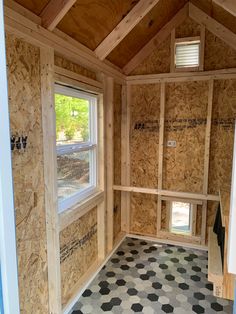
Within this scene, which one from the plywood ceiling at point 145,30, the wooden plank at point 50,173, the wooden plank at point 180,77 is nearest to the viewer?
the wooden plank at point 50,173

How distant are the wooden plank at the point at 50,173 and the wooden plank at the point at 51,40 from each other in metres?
0.10

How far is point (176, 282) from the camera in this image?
2.74 m

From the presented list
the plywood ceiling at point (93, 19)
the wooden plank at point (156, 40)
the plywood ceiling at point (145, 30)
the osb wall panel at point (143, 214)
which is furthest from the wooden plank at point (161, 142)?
the plywood ceiling at point (93, 19)

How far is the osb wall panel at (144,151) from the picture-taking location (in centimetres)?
365

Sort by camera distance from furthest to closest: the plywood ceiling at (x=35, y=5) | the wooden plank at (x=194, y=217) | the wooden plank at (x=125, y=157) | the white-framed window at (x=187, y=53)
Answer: the wooden plank at (x=125, y=157) < the wooden plank at (x=194, y=217) < the white-framed window at (x=187, y=53) < the plywood ceiling at (x=35, y=5)

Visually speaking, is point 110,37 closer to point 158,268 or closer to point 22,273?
point 22,273

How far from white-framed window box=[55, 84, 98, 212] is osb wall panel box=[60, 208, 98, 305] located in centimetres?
29

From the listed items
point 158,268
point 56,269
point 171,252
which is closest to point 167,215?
point 171,252

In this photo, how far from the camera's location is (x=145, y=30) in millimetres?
3082

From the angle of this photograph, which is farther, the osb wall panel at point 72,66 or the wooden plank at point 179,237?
the wooden plank at point 179,237

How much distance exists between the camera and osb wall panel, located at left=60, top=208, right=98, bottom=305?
2391mm

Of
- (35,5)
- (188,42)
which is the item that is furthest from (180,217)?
(35,5)

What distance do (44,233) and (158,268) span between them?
5.71 feet

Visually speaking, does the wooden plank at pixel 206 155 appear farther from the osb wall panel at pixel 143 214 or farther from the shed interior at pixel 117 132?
the osb wall panel at pixel 143 214
